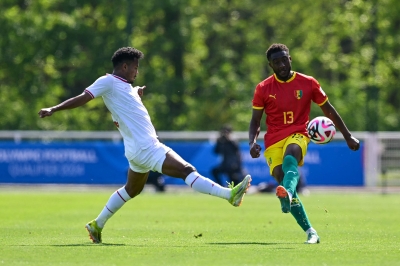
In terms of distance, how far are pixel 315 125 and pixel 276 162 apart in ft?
2.12

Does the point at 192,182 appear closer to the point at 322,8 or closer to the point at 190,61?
the point at 190,61

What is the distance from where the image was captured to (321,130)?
35.1 feet

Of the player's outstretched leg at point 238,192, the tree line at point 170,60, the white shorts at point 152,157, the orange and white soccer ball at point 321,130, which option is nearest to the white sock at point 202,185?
the player's outstretched leg at point 238,192

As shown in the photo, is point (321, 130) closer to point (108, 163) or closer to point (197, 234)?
point (197, 234)

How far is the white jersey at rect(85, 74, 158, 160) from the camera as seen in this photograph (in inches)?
415

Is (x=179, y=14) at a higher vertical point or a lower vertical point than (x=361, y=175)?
higher

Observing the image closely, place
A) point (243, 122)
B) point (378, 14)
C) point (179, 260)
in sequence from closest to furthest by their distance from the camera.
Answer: point (179, 260) → point (378, 14) → point (243, 122)

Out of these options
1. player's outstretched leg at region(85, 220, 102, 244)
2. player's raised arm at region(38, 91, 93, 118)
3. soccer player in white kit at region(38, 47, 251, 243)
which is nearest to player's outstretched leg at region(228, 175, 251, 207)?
soccer player in white kit at region(38, 47, 251, 243)

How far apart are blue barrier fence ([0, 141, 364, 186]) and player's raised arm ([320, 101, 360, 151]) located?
16896 millimetres

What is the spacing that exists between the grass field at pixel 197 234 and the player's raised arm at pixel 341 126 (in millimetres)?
1171

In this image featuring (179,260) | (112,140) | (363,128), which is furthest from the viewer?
(363,128)

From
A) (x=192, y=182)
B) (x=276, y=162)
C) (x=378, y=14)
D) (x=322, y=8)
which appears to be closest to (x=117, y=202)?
(x=192, y=182)

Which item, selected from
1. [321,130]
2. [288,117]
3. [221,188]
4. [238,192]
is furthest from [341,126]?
[221,188]

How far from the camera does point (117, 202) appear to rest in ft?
35.8
